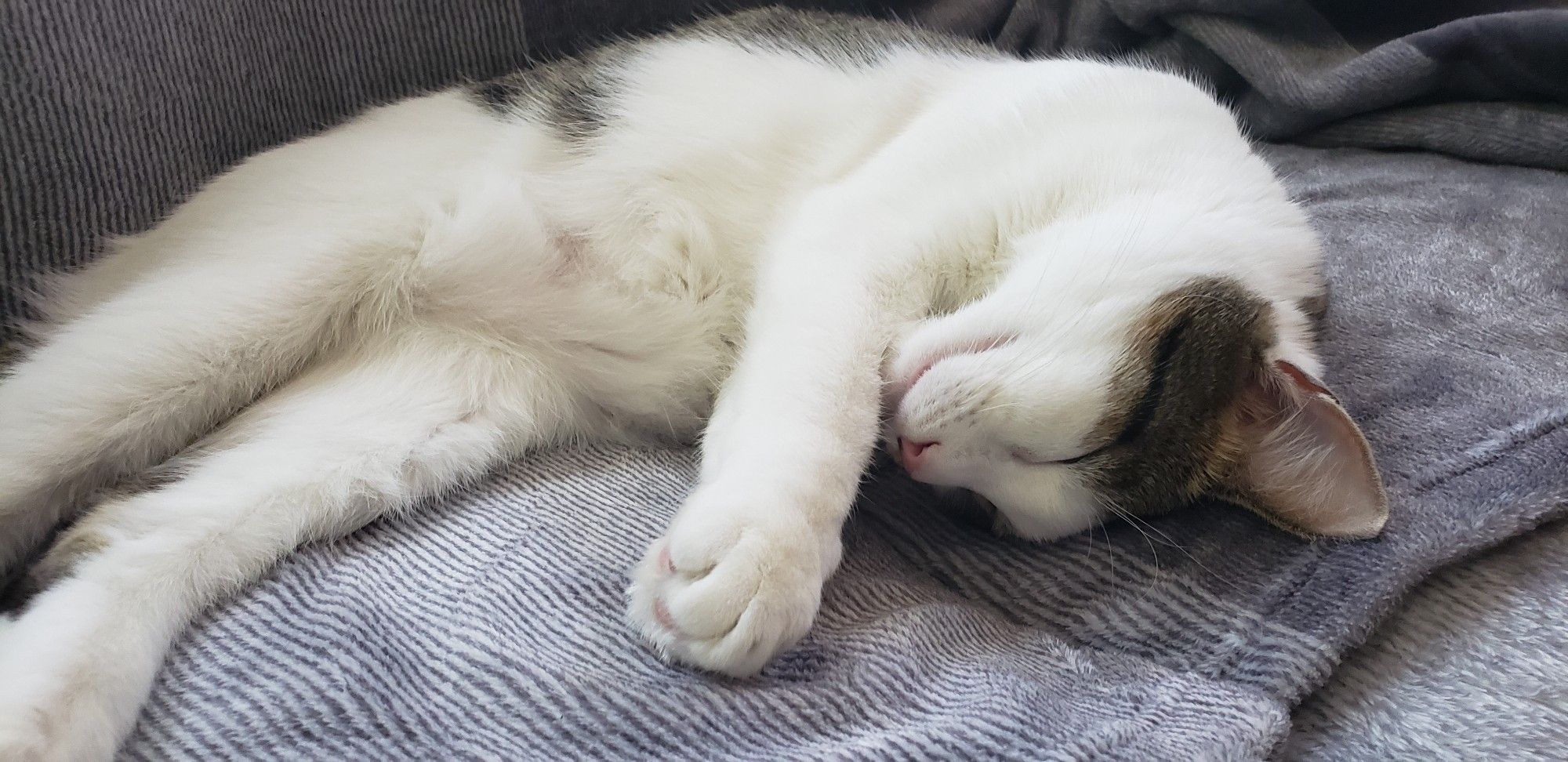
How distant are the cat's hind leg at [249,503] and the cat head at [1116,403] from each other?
57 centimetres

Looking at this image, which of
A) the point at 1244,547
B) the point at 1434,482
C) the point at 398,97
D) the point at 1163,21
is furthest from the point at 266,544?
the point at 1163,21

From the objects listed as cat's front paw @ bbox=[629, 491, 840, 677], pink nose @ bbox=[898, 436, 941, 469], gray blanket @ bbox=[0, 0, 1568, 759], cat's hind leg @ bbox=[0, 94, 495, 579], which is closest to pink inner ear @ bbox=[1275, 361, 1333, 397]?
gray blanket @ bbox=[0, 0, 1568, 759]

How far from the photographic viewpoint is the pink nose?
40.3 inches

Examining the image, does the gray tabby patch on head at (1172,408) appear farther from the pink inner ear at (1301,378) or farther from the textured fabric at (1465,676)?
the textured fabric at (1465,676)

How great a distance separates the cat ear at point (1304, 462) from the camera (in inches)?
36.2

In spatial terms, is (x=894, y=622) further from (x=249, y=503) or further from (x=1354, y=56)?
(x=1354, y=56)

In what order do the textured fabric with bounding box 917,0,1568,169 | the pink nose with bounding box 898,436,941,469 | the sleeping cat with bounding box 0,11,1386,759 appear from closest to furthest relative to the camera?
1. the sleeping cat with bounding box 0,11,1386,759
2. the pink nose with bounding box 898,436,941,469
3. the textured fabric with bounding box 917,0,1568,169

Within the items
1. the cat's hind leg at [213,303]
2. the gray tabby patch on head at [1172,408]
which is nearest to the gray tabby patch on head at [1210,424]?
the gray tabby patch on head at [1172,408]

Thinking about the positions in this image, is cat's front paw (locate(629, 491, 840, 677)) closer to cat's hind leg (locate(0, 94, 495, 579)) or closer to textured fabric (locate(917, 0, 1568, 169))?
cat's hind leg (locate(0, 94, 495, 579))

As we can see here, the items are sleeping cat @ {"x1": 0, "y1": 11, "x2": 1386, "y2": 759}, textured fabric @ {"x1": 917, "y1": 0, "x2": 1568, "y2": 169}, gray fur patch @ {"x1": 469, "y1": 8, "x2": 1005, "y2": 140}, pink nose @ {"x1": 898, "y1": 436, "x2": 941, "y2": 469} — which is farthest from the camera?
textured fabric @ {"x1": 917, "y1": 0, "x2": 1568, "y2": 169}

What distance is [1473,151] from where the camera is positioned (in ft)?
5.61

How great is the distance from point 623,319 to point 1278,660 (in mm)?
913

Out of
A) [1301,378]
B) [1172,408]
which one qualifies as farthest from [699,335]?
[1301,378]

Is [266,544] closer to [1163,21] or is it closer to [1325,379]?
[1325,379]
